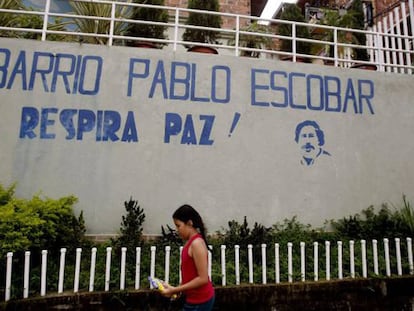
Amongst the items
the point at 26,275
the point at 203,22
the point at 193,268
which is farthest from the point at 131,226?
the point at 203,22

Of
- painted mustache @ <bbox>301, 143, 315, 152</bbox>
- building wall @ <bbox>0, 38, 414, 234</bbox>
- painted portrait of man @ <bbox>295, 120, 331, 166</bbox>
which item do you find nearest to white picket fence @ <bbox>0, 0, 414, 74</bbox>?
building wall @ <bbox>0, 38, 414, 234</bbox>

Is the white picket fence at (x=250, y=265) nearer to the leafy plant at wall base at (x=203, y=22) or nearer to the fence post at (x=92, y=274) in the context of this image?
the fence post at (x=92, y=274)

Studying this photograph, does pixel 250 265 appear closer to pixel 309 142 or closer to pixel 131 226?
pixel 131 226

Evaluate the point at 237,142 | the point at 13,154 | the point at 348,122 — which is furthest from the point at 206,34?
the point at 13,154

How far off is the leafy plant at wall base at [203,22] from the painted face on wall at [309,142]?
3.00 metres

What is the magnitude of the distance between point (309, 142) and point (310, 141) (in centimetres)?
2

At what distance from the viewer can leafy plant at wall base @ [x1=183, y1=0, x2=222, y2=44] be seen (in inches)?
279

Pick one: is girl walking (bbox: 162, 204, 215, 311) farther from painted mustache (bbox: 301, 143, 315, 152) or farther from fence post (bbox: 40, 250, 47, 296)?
painted mustache (bbox: 301, 143, 315, 152)

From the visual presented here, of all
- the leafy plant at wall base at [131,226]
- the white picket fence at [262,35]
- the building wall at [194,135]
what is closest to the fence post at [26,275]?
the leafy plant at wall base at [131,226]

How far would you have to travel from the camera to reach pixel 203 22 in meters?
7.24

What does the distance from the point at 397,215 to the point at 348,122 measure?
66.0 inches

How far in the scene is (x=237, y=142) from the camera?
5227 millimetres

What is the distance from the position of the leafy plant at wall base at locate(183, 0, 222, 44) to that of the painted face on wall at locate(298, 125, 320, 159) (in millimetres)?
3002

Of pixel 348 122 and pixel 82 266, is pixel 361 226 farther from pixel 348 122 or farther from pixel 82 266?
pixel 82 266
